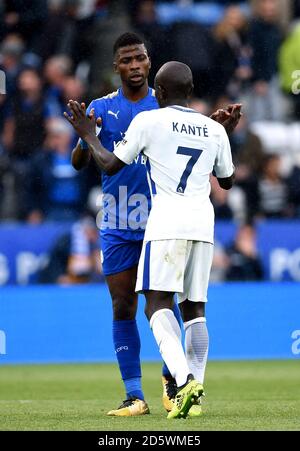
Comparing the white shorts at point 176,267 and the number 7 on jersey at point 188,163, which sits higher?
the number 7 on jersey at point 188,163

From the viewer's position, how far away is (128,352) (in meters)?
7.66

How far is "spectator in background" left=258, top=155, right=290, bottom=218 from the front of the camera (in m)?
14.2

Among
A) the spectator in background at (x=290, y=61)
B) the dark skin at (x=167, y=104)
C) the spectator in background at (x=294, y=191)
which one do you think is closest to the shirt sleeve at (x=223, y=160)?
the dark skin at (x=167, y=104)

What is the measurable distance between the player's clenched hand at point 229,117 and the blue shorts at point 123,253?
2.94 feet

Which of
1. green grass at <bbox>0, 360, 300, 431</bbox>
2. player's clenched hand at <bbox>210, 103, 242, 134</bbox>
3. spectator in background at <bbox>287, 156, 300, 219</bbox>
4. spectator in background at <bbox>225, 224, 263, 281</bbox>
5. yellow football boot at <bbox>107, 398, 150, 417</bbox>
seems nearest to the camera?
green grass at <bbox>0, 360, 300, 431</bbox>

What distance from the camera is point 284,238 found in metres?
13.5

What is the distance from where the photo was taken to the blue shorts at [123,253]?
768 centimetres

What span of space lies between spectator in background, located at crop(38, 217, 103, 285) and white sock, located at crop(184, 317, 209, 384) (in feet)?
21.0

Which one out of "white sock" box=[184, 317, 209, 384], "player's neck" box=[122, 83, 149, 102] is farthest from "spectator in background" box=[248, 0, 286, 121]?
"white sock" box=[184, 317, 209, 384]

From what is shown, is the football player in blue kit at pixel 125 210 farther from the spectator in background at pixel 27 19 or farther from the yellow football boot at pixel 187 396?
the spectator in background at pixel 27 19

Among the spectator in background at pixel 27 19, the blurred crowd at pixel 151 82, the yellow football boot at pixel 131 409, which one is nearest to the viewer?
the yellow football boot at pixel 131 409

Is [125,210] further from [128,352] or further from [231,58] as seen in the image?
[231,58]

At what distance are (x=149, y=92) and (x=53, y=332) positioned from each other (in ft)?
17.6

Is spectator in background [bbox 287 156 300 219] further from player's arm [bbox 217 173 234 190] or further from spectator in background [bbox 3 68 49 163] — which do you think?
player's arm [bbox 217 173 234 190]
